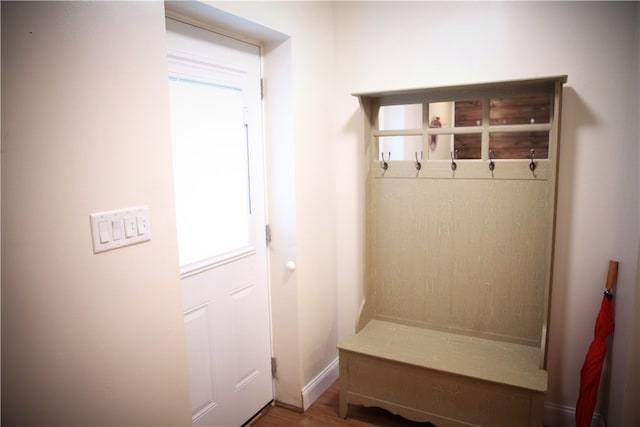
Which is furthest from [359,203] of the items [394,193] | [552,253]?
[552,253]

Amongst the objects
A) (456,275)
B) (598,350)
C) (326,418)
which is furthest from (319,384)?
(598,350)

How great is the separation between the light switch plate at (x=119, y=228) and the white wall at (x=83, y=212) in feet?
0.07

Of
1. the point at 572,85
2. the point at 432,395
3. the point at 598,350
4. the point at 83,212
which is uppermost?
the point at 572,85

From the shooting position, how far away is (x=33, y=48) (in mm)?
1083

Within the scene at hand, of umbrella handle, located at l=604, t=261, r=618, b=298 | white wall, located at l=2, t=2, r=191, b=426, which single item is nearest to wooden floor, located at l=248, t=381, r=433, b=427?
white wall, located at l=2, t=2, r=191, b=426

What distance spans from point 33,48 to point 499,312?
2.17m

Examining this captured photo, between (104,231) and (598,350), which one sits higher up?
(104,231)

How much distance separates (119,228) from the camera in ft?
4.24

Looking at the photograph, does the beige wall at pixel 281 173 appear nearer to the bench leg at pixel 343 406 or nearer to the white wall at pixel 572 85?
the white wall at pixel 572 85

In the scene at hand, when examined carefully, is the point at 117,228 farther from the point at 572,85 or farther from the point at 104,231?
the point at 572,85

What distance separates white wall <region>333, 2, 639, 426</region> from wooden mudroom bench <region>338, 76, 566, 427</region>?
12 cm

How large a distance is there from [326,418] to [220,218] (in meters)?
1.23

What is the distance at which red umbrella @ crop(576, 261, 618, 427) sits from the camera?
1.90m

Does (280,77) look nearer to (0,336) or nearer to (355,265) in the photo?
(355,265)
